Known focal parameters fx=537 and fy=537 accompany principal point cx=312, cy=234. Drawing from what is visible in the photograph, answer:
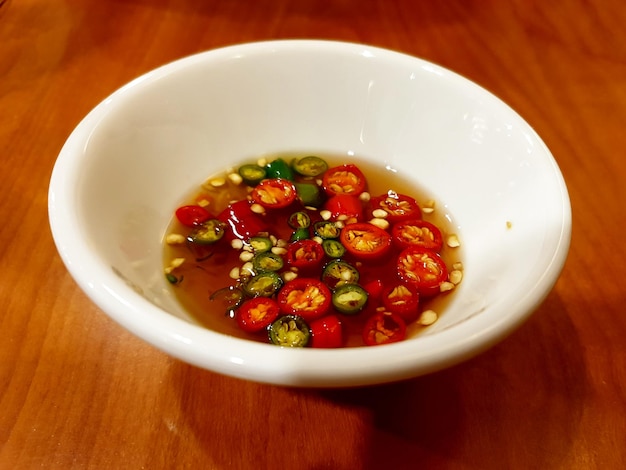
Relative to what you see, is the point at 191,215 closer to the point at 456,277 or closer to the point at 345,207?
the point at 345,207

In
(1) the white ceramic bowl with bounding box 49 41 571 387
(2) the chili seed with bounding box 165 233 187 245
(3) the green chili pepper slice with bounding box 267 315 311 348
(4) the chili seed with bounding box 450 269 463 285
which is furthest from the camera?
(2) the chili seed with bounding box 165 233 187 245

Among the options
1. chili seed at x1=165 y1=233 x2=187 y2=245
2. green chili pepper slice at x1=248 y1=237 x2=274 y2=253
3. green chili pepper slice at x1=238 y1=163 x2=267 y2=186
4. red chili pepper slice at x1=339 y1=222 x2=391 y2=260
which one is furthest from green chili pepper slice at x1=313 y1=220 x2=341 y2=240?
chili seed at x1=165 y1=233 x2=187 y2=245

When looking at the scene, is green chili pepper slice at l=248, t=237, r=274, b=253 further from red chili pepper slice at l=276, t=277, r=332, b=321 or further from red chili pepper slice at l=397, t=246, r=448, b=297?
red chili pepper slice at l=397, t=246, r=448, b=297

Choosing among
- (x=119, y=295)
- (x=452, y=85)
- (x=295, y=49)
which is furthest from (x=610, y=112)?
(x=119, y=295)

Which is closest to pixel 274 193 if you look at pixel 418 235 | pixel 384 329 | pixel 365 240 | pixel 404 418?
pixel 365 240

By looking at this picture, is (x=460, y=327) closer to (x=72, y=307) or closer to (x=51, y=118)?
(x=72, y=307)

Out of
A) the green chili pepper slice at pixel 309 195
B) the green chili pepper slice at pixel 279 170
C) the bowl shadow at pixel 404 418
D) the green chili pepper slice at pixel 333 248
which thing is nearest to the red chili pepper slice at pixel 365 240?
the green chili pepper slice at pixel 333 248

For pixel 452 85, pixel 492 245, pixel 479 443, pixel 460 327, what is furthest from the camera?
pixel 452 85
